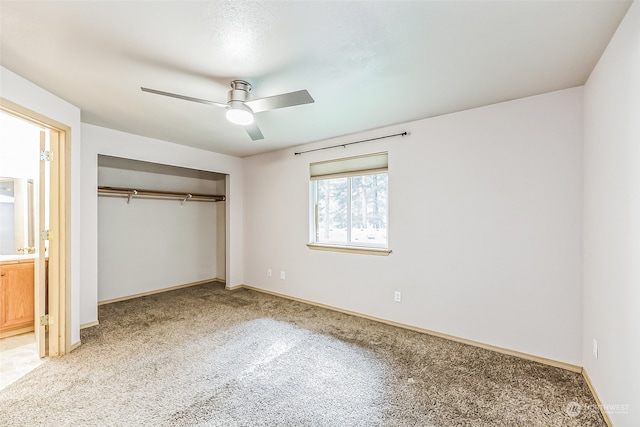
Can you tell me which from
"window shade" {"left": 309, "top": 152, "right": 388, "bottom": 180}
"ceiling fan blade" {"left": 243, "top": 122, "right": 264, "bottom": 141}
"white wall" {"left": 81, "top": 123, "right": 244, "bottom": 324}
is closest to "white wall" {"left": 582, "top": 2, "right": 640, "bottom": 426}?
"window shade" {"left": 309, "top": 152, "right": 388, "bottom": 180}

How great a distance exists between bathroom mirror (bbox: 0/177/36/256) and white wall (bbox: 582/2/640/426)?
545cm

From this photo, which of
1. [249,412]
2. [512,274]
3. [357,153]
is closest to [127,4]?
[249,412]

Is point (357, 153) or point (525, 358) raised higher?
point (357, 153)

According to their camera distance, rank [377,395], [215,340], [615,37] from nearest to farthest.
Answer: [615,37]
[377,395]
[215,340]

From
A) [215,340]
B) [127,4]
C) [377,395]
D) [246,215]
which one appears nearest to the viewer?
[127,4]

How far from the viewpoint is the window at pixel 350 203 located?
3.58 m

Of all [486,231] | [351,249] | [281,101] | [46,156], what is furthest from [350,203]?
[46,156]

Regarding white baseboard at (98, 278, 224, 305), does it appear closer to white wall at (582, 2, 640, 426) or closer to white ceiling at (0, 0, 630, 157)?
white ceiling at (0, 0, 630, 157)

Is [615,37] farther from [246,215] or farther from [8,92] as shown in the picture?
[246,215]

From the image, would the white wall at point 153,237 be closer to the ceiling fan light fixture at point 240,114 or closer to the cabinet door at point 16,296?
the cabinet door at point 16,296

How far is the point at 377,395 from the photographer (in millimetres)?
2043

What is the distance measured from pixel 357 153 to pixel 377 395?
2.70 meters

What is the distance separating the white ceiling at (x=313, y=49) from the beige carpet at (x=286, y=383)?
240cm

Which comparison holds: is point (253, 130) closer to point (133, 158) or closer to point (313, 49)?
point (313, 49)
